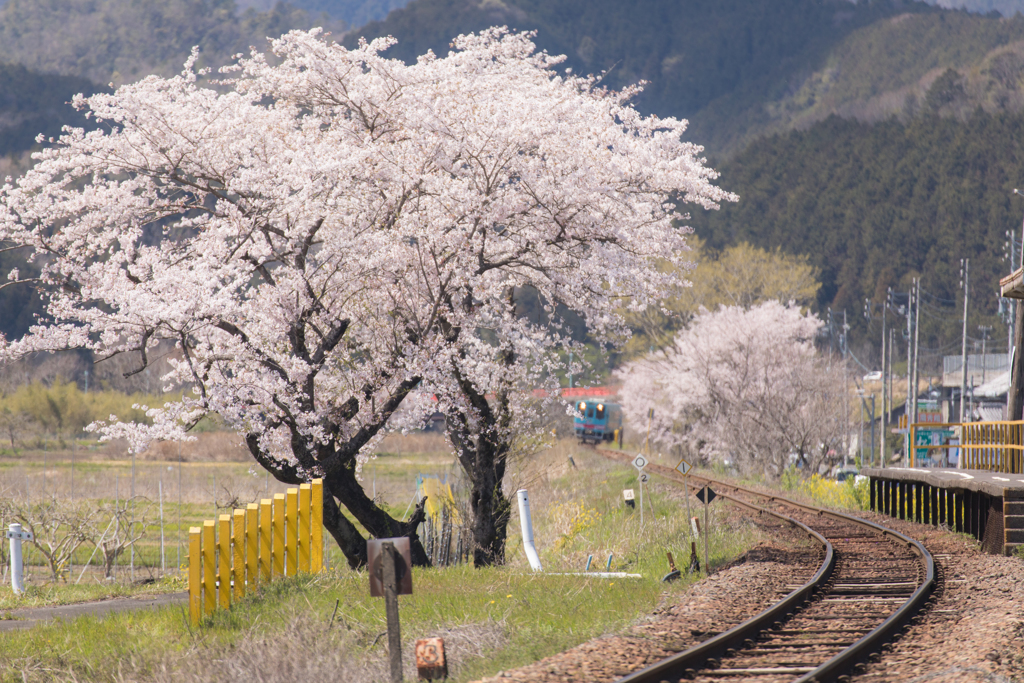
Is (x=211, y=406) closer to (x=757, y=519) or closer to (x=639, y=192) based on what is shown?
(x=639, y=192)

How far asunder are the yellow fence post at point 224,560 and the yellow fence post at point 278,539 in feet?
2.84

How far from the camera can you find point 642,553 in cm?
1827

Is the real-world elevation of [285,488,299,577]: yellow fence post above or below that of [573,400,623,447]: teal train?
above

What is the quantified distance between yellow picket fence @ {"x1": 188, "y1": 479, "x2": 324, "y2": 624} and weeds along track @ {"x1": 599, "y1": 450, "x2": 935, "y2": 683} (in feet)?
16.9

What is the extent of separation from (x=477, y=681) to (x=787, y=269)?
56.8 m

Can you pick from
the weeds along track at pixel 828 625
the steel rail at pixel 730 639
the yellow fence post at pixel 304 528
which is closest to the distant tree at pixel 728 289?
the weeds along track at pixel 828 625

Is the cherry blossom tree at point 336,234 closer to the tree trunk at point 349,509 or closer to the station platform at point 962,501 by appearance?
the tree trunk at point 349,509

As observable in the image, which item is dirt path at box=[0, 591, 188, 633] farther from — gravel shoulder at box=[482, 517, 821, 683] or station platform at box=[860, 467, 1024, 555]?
station platform at box=[860, 467, 1024, 555]

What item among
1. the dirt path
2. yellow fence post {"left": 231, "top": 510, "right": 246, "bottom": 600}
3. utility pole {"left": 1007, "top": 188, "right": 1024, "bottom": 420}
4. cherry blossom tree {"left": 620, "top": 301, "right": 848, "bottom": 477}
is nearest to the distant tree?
cherry blossom tree {"left": 620, "top": 301, "right": 848, "bottom": 477}

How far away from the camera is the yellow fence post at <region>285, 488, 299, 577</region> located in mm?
12211

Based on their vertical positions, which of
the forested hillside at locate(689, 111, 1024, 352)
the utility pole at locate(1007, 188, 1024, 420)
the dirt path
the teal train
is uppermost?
the forested hillside at locate(689, 111, 1024, 352)

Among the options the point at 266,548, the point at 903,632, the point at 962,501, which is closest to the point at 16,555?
the point at 266,548

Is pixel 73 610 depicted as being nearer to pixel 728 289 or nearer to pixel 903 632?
pixel 903 632

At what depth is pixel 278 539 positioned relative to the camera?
1218 centimetres
